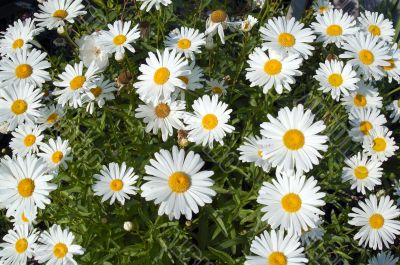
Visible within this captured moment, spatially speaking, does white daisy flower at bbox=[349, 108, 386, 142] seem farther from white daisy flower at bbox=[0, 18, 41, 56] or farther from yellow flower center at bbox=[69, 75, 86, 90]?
white daisy flower at bbox=[0, 18, 41, 56]

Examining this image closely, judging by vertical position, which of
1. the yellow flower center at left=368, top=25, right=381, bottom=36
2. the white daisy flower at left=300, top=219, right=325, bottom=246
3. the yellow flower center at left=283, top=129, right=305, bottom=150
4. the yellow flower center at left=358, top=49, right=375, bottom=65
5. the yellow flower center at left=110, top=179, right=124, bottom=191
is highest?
the yellow flower center at left=368, top=25, right=381, bottom=36

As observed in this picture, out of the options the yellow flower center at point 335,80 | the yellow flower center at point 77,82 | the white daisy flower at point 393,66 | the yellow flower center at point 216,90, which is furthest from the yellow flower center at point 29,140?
the white daisy flower at point 393,66

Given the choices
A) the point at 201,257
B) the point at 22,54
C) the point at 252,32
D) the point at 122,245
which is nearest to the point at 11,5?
the point at 22,54

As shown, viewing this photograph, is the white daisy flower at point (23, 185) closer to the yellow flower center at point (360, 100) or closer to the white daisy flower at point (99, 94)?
the white daisy flower at point (99, 94)

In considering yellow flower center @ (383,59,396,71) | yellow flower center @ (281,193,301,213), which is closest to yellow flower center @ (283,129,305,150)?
yellow flower center @ (281,193,301,213)

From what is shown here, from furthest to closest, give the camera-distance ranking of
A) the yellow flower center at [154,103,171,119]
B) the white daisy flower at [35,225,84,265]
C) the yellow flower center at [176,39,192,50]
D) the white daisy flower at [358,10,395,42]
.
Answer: the white daisy flower at [358,10,395,42] < the yellow flower center at [176,39,192,50] < the yellow flower center at [154,103,171,119] < the white daisy flower at [35,225,84,265]

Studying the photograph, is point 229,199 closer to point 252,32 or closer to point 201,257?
point 201,257

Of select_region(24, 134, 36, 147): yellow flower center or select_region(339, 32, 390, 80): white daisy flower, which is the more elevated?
select_region(339, 32, 390, 80): white daisy flower

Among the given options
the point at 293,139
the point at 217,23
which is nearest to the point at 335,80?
the point at 293,139
